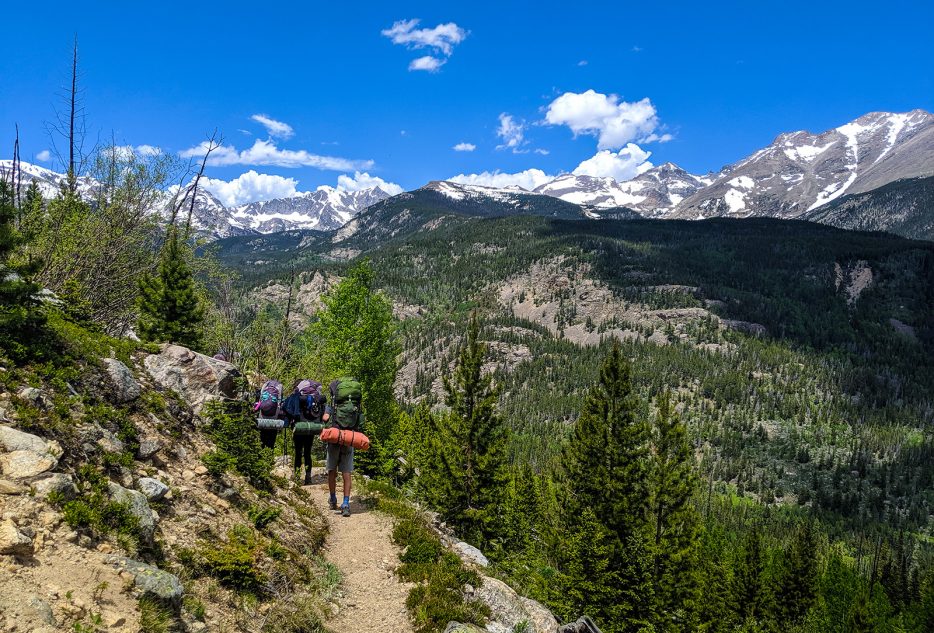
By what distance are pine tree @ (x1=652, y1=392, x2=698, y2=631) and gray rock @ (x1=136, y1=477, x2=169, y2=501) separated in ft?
87.8

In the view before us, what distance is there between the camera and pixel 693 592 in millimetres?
28781

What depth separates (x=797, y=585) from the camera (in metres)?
63.8

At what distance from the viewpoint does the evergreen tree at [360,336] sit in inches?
1202

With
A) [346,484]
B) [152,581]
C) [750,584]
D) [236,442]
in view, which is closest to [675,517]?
[346,484]

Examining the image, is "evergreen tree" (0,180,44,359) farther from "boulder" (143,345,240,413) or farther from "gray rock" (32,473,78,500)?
"boulder" (143,345,240,413)

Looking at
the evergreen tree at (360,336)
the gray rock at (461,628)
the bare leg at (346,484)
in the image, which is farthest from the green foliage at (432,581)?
the evergreen tree at (360,336)

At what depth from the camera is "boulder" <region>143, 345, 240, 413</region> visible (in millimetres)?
14875

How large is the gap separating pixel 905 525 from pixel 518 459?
12644 cm

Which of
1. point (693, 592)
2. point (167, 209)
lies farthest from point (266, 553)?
point (693, 592)

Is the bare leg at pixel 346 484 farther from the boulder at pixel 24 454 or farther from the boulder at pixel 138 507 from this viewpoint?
the boulder at pixel 24 454

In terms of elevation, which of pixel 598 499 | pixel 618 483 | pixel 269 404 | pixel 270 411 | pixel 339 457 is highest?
pixel 269 404

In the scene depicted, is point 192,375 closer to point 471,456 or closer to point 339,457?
point 339,457

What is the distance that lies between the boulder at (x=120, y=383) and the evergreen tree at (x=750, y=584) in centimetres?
6453

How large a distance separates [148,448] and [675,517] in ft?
97.6
